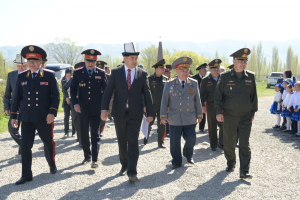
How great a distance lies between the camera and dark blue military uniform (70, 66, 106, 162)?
5613 mm

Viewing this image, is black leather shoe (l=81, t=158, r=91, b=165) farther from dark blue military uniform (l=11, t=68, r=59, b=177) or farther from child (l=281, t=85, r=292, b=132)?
child (l=281, t=85, r=292, b=132)

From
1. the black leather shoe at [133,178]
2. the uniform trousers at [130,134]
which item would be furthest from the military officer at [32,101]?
the black leather shoe at [133,178]

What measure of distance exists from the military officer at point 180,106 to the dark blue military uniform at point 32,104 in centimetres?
228

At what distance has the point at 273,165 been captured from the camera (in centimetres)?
559

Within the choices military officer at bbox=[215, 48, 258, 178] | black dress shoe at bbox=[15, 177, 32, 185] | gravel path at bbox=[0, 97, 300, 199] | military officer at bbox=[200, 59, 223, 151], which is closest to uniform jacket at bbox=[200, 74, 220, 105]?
military officer at bbox=[200, 59, 223, 151]

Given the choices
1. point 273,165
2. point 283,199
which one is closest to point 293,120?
point 273,165

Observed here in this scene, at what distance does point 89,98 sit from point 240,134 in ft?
10.4

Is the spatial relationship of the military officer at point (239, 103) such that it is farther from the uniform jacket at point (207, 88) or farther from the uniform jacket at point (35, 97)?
the uniform jacket at point (35, 97)

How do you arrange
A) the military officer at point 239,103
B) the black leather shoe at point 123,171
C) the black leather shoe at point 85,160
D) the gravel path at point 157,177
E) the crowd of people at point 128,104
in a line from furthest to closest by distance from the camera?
the black leather shoe at point 85,160, the black leather shoe at point 123,171, the military officer at point 239,103, the crowd of people at point 128,104, the gravel path at point 157,177

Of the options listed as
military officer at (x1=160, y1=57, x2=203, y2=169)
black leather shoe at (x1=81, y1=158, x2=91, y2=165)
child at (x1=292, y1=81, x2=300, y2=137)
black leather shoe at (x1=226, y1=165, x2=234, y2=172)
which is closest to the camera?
black leather shoe at (x1=226, y1=165, x2=234, y2=172)

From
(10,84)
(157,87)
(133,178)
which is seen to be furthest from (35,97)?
(157,87)

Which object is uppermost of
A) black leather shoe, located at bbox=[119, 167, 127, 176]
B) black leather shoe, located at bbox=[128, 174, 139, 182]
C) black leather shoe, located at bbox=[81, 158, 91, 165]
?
black leather shoe, located at bbox=[128, 174, 139, 182]

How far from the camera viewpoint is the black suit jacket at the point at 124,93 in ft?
15.5

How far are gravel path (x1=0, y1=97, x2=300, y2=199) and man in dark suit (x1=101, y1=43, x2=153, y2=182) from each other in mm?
548
